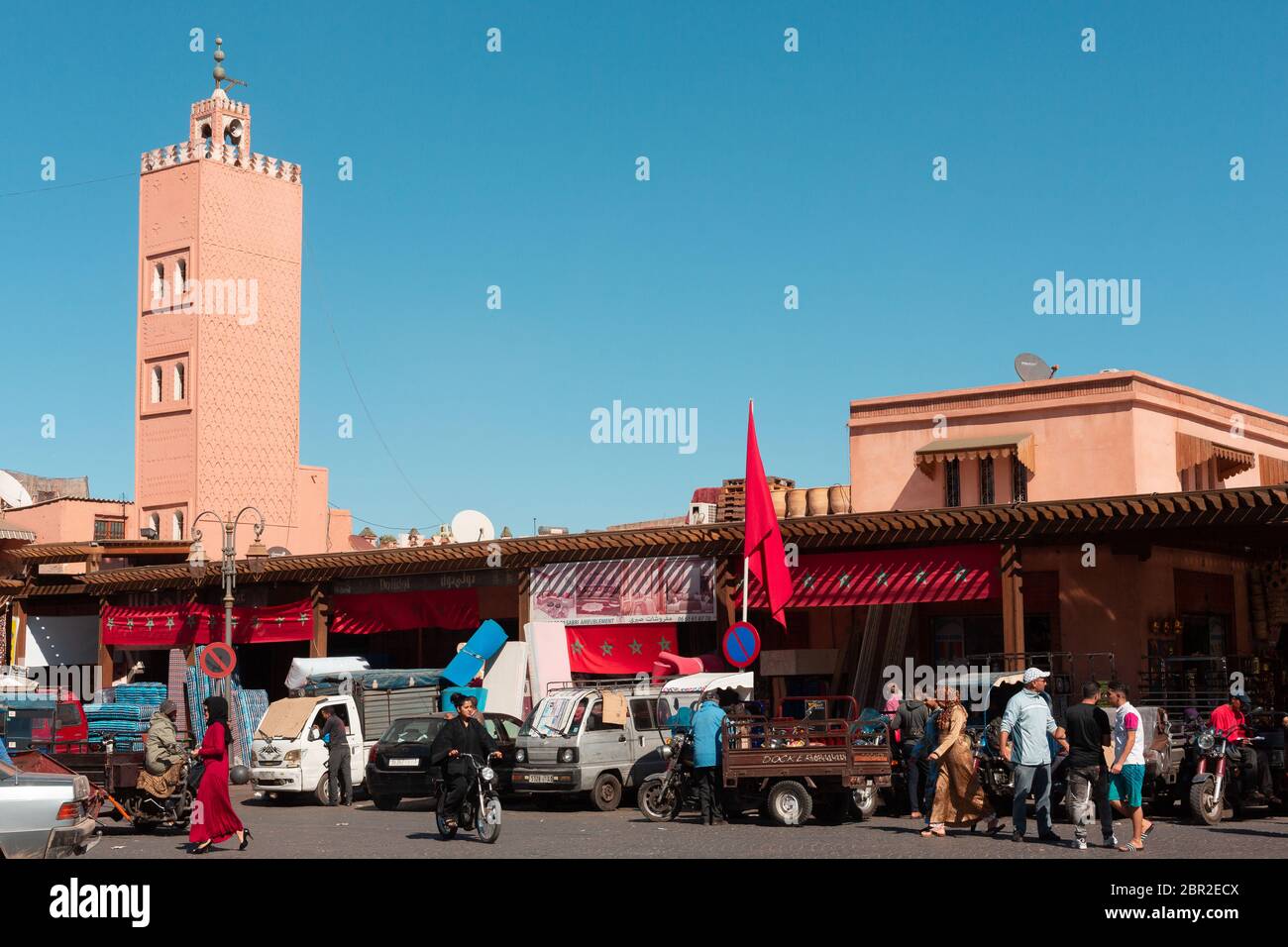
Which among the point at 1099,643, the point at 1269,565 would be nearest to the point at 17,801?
the point at 1099,643

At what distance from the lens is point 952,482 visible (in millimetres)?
33031

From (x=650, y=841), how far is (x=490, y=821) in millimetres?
1798

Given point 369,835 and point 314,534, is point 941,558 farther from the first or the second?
point 314,534

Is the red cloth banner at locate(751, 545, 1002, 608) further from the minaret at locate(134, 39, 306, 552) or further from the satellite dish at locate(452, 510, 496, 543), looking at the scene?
the minaret at locate(134, 39, 306, 552)

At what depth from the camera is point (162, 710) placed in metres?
20.1

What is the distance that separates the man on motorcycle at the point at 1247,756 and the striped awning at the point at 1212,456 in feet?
42.7

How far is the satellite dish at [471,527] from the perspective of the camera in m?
40.1

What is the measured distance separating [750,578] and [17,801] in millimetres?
18830

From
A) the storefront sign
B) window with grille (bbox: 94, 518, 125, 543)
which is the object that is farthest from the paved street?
window with grille (bbox: 94, 518, 125, 543)

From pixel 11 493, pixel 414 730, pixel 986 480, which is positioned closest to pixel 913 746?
pixel 414 730

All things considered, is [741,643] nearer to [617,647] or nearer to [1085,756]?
[1085,756]

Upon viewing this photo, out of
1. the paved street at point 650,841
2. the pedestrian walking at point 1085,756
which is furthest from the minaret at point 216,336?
the pedestrian walking at point 1085,756

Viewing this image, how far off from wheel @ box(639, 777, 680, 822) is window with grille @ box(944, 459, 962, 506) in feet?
46.9

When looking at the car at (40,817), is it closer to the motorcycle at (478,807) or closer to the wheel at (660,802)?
the motorcycle at (478,807)
